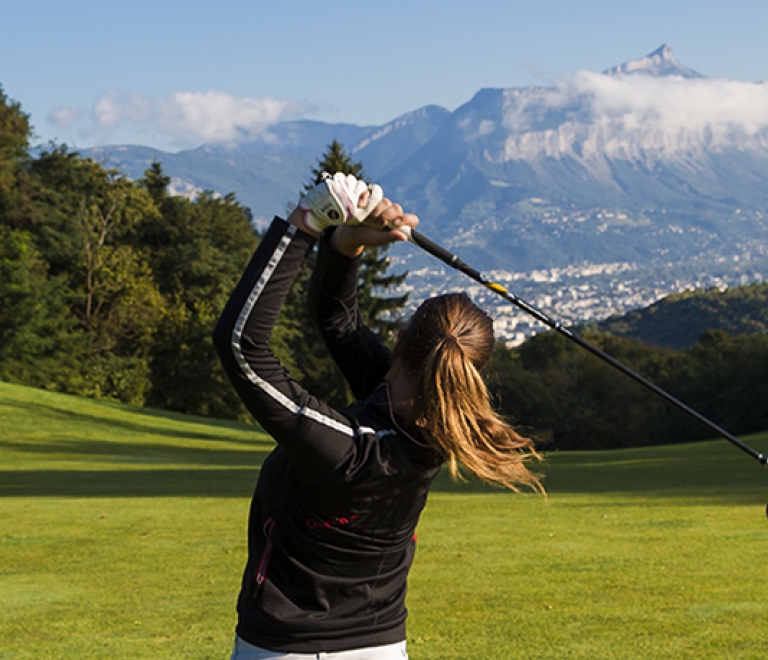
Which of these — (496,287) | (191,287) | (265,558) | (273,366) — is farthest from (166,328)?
(273,366)

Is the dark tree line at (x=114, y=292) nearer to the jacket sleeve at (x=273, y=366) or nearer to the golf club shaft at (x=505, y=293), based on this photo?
the golf club shaft at (x=505, y=293)

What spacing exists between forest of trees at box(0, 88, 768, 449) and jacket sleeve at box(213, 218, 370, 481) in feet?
144

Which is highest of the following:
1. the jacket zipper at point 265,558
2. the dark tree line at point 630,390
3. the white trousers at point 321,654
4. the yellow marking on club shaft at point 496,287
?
the yellow marking on club shaft at point 496,287

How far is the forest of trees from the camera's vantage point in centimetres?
4716

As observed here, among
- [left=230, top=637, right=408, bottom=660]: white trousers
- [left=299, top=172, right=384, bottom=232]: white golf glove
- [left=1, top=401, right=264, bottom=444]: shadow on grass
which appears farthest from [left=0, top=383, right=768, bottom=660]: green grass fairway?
[left=1, top=401, right=264, bottom=444]: shadow on grass

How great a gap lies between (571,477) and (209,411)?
35.3 meters

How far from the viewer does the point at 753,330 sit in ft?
255

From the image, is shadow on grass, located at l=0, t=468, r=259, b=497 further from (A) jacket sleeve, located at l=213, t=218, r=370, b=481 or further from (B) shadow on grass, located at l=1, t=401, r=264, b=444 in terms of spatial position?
(A) jacket sleeve, located at l=213, t=218, r=370, b=481

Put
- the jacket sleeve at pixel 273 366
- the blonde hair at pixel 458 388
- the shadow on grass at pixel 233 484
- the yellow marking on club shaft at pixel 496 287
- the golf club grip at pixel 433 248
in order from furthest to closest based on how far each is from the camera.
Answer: the shadow on grass at pixel 233 484 < the yellow marking on club shaft at pixel 496 287 < the golf club grip at pixel 433 248 < the blonde hair at pixel 458 388 < the jacket sleeve at pixel 273 366

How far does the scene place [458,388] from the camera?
2.79 metres

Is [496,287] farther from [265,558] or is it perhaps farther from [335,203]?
[265,558]

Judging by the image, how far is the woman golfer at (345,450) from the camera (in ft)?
8.84

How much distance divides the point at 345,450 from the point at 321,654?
21.7 inches

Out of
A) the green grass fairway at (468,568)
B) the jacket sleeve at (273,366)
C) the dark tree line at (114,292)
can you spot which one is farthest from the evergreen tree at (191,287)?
the jacket sleeve at (273,366)
